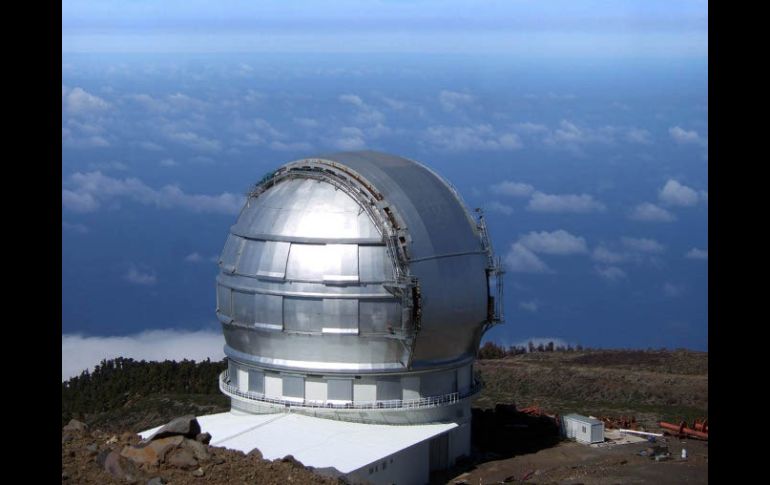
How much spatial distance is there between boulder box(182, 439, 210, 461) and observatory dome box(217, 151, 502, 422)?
388 inches

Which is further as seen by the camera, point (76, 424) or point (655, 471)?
point (655, 471)

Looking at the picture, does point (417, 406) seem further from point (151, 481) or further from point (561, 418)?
point (151, 481)

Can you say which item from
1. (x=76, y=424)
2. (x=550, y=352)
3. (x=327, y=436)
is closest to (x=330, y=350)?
(x=327, y=436)

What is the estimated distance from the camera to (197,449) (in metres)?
23.0

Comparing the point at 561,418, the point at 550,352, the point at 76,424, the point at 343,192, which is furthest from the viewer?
the point at 550,352

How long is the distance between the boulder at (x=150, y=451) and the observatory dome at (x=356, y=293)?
406 inches

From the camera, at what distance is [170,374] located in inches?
2148

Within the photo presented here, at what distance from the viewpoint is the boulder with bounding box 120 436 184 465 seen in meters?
22.3

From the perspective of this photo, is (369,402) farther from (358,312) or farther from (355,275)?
(355,275)

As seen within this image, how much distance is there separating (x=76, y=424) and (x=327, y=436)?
8798 mm

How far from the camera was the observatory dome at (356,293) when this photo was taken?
107ft

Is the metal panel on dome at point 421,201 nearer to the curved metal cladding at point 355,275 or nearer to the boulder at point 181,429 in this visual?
the curved metal cladding at point 355,275

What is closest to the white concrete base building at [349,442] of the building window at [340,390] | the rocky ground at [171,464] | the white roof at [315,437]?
the white roof at [315,437]

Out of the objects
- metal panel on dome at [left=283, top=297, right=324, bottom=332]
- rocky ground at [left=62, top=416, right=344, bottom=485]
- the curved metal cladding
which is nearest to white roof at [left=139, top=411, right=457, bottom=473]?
the curved metal cladding
